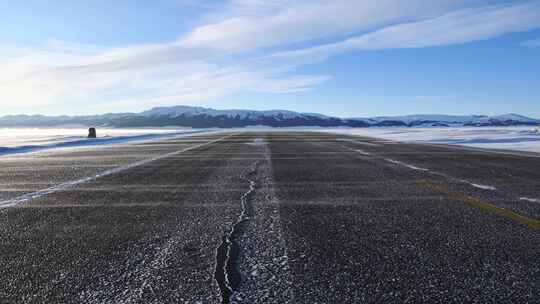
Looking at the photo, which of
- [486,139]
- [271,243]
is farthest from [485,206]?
[486,139]

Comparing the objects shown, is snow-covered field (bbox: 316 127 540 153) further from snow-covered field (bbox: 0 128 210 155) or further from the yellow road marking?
snow-covered field (bbox: 0 128 210 155)

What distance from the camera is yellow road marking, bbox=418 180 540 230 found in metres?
4.30

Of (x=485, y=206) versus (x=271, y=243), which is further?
(x=485, y=206)

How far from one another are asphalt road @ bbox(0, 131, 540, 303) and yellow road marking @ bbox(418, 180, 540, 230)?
0.05ft

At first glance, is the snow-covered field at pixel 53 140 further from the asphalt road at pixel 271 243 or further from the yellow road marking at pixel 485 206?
the yellow road marking at pixel 485 206

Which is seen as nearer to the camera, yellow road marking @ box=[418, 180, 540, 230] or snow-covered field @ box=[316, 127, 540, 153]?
yellow road marking @ box=[418, 180, 540, 230]

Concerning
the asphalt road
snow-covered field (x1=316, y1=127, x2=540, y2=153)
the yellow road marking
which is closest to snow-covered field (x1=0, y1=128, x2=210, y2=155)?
the asphalt road

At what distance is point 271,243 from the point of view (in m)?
3.59

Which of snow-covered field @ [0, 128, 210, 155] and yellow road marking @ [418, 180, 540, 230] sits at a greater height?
yellow road marking @ [418, 180, 540, 230]

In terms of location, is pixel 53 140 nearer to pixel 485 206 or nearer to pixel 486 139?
pixel 486 139

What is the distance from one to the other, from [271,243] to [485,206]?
3112 mm

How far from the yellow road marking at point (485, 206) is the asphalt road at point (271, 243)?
1 centimetres

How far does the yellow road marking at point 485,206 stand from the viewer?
4297mm

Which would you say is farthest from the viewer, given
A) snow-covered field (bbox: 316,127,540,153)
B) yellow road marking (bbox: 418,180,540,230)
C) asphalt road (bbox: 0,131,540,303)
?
snow-covered field (bbox: 316,127,540,153)
